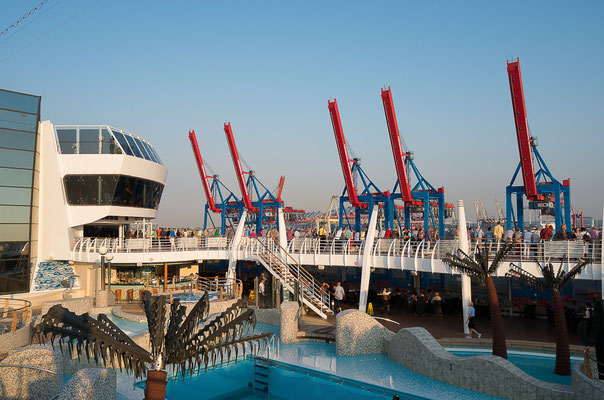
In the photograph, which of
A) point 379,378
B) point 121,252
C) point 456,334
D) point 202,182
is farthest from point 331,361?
point 202,182

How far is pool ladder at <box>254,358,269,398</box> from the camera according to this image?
12.8 metres

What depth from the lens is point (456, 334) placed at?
15688 millimetres

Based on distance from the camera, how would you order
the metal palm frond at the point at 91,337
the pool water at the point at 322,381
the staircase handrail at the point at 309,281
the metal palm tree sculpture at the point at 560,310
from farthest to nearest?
1. the staircase handrail at the point at 309,281
2. the metal palm tree sculpture at the point at 560,310
3. the pool water at the point at 322,381
4. the metal palm frond at the point at 91,337

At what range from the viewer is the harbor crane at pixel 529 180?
81.0ft

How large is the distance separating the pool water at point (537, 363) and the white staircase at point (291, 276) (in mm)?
6419

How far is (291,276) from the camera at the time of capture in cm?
1994

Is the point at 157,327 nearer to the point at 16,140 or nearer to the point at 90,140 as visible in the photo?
the point at 90,140

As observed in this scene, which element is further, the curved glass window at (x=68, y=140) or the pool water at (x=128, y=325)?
the curved glass window at (x=68, y=140)

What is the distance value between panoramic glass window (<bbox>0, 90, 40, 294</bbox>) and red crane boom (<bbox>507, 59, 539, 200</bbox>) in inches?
966

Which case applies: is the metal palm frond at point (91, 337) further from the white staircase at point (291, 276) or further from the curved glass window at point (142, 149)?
the curved glass window at point (142, 149)

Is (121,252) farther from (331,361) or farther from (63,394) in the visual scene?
(63,394)

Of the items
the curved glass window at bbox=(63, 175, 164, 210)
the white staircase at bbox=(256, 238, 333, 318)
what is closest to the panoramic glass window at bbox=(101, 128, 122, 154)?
the curved glass window at bbox=(63, 175, 164, 210)

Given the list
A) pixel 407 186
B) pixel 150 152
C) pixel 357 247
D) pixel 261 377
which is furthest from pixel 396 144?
pixel 261 377

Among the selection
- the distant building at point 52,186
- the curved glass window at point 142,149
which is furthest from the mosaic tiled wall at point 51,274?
the curved glass window at point 142,149
